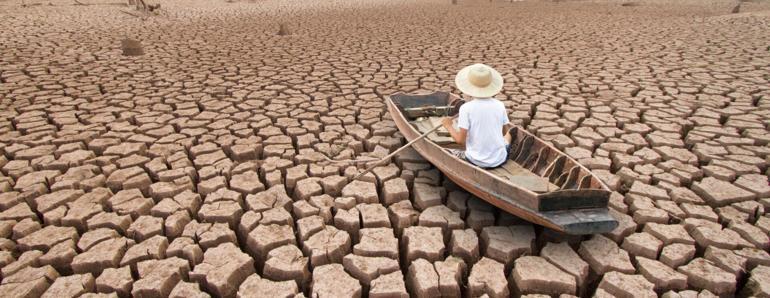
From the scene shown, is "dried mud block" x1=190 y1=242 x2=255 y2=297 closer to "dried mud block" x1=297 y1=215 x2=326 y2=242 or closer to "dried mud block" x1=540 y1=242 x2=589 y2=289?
"dried mud block" x1=297 y1=215 x2=326 y2=242

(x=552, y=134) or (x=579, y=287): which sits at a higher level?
(x=552, y=134)

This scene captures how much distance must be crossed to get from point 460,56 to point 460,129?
4.49m

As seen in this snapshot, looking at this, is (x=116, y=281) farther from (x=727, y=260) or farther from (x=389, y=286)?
(x=727, y=260)

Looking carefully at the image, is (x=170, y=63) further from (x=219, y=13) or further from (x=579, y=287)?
(x=219, y=13)

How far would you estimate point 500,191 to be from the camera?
2.23m

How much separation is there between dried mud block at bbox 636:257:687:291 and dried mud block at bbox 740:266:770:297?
12.1 inches

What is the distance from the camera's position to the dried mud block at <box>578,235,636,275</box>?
6.89ft

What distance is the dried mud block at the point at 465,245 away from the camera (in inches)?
87.3

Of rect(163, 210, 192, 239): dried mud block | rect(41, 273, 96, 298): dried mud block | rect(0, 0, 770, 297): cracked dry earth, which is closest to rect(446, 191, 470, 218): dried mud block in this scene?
rect(0, 0, 770, 297): cracked dry earth

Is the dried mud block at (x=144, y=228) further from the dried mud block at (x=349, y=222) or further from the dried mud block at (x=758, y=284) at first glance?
the dried mud block at (x=758, y=284)

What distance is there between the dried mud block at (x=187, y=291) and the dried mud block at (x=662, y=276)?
2.16 metres

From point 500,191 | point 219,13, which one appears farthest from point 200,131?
point 219,13

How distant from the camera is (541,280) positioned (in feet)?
6.59

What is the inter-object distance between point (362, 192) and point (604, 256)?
1.48 meters
